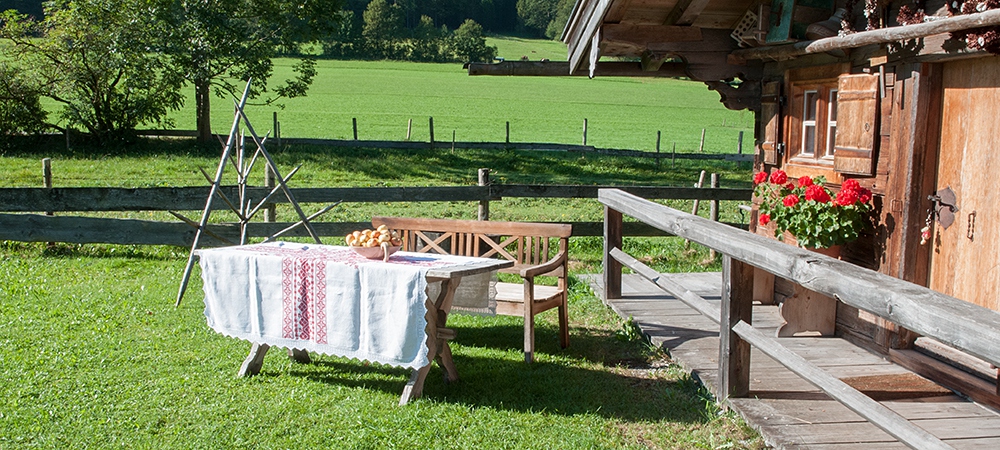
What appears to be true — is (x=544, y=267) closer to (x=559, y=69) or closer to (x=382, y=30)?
(x=559, y=69)

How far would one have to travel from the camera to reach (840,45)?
218 inches

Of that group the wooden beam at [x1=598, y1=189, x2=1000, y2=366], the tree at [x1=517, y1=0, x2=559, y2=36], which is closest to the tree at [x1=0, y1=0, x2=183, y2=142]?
the wooden beam at [x1=598, y1=189, x2=1000, y2=366]

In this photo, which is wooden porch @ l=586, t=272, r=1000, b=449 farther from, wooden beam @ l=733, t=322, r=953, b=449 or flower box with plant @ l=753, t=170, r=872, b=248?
flower box with plant @ l=753, t=170, r=872, b=248

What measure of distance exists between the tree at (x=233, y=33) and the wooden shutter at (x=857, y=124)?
1784 cm

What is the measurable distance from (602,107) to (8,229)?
4207 centimetres

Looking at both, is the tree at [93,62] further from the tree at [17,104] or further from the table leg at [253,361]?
the table leg at [253,361]

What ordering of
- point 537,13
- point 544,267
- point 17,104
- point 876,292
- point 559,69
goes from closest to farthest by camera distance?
point 876,292 < point 544,267 < point 559,69 < point 17,104 < point 537,13

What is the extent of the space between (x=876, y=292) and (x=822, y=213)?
2766 millimetres

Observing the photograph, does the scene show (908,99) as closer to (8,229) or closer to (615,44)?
(615,44)

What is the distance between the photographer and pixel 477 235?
6488 mm

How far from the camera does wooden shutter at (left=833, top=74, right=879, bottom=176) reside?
572cm

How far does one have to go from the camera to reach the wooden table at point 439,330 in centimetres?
502

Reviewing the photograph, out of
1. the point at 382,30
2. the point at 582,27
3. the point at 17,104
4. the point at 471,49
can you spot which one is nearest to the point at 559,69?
the point at 582,27

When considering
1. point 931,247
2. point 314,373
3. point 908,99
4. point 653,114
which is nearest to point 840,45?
point 908,99
